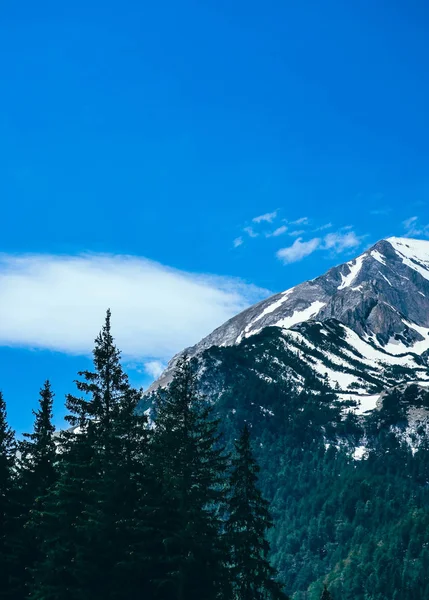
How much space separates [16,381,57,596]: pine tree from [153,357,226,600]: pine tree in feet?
27.0

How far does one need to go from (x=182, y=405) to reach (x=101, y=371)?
19.5 ft

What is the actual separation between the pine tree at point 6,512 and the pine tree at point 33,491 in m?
0.66

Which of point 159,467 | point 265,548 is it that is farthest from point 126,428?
point 265,548

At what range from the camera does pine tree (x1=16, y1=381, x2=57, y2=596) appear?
157 ft

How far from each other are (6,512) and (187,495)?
16504mm

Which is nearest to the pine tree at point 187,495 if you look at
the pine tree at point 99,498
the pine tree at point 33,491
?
the pine tree at point 99,498

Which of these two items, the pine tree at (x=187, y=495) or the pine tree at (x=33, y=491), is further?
the pine tree at (x=33, y=491)

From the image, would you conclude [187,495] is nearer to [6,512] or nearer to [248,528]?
[248,528]

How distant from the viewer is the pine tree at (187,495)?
→ 4131cm

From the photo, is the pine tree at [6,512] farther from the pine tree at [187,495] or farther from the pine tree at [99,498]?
the pine tree at [187,495]

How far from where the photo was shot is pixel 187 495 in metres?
43.0

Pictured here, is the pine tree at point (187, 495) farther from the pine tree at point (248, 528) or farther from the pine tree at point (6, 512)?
the pine tree at point (6, 512)

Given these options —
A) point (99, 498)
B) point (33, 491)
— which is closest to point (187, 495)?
point (99, 498)

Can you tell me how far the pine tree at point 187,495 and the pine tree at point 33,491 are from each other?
27.0 feet
